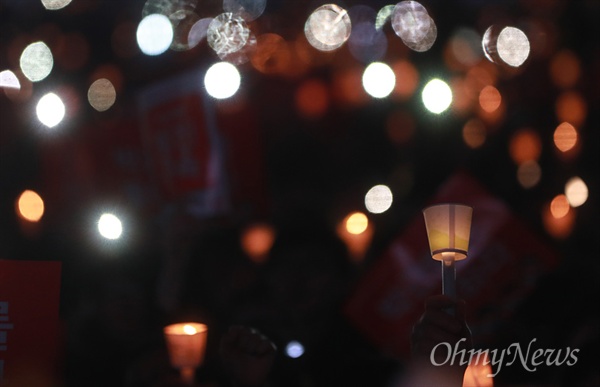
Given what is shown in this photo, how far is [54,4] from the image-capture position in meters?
5.12

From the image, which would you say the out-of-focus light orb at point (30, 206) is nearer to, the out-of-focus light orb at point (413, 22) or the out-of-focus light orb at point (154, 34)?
the out-of-focus light orb at point (154, 34)

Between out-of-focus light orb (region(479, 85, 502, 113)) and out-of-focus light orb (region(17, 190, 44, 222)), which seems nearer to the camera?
out-of-focus light orb (region(17, 190, 44, 222))

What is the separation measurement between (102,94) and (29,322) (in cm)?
228

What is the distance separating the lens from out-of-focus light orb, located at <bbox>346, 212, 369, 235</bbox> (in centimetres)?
509

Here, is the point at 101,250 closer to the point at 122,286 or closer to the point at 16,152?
the point at 122,286

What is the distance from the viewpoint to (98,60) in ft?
16.8

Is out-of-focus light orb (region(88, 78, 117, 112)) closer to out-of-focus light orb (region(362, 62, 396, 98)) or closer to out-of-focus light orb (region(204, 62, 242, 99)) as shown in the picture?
out-of-focus light orb (region(204, 62, 242, 99))

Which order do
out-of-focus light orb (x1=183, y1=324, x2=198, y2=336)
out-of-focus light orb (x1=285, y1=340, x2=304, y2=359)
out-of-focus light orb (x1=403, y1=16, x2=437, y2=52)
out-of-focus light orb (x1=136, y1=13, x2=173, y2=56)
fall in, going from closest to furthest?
1. out-of-focus light orb (x1=183, y1=324, x2=198, y2=336)
2. out-of-focus light orb (x1=285, y1=340, x2=304, y2=359)
3. out-of-focus light orb (x1=136, y1=13, x2=173, y2=56)
4. out-of-focus light orb (x1=403, y1=16, x2=437, y2=52)

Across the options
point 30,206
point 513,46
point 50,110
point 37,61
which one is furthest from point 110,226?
point 513,46

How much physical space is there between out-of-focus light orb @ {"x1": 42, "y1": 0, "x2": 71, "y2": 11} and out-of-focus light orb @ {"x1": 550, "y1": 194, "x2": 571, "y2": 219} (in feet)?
9.66

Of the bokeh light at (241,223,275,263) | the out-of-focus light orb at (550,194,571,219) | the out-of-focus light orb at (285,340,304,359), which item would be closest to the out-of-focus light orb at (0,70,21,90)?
the bokeh light at (241,223,275,263)

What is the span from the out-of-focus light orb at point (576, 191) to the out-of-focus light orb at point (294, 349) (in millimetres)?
2049

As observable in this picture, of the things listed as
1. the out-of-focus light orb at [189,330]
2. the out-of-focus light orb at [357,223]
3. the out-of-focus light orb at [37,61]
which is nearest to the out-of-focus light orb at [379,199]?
the out-of-focus light orb at [357,223]

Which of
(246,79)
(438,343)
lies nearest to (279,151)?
(246,79)
